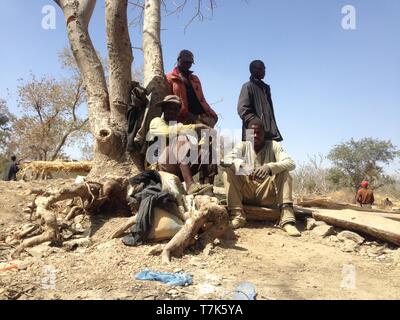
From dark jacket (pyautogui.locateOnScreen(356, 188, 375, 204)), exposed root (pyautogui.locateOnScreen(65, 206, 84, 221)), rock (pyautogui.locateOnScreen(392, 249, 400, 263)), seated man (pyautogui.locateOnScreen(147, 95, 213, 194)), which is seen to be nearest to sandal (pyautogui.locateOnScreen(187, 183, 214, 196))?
seated man (pyautogui.locateOnScreen(147, 95, 213, 194))

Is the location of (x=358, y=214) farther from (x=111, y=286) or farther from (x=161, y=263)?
(x=111, y=286)

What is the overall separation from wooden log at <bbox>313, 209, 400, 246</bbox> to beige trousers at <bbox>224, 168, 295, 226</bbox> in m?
0.53

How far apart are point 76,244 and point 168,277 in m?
1.31

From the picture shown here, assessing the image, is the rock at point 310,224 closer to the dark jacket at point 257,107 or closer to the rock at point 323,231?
the rock at point 323,231

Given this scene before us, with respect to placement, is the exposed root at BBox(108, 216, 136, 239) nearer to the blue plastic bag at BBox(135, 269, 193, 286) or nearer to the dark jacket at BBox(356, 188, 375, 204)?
the blue plastic bag at BBox(135, 269, 193, 286)

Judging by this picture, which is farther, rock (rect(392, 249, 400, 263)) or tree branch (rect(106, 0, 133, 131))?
tree branch (rect(106, 0, 133, 131))

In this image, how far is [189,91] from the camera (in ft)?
18.0

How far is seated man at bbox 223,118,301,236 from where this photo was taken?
431cm

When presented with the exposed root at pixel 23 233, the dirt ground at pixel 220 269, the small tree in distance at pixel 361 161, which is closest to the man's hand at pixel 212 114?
the dirt ground at pixel 220 269

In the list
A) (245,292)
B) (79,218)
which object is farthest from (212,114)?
(245,292)

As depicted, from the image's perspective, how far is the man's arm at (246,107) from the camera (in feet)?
16.5

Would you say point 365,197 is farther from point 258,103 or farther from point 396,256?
point 396,256
